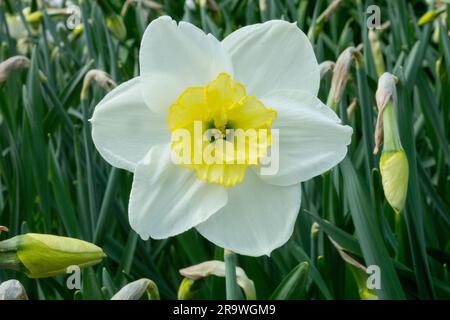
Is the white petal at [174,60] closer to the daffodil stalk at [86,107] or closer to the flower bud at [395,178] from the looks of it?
the flower bud at [395,178]

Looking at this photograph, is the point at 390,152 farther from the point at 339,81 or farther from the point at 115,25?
the point at 115,25

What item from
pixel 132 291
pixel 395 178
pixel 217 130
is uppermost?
pixel 217 130

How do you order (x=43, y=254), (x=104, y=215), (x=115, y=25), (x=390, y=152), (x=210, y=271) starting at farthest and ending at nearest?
(x=115, y=25) → (x=104, y=215) → (x=210, y=271) → (x=390, y=152) → (x=43, y=254)

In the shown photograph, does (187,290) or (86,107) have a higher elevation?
(86,107)

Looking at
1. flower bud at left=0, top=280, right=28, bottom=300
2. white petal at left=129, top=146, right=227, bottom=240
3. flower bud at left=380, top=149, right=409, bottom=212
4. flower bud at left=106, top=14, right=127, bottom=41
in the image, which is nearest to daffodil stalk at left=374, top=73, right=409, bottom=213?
flower bud at left=380, top=149, right=409, bottom=212

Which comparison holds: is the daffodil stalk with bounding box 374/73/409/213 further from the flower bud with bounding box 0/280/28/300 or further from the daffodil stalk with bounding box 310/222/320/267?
the flower bud with bounding box 0/280/28/300

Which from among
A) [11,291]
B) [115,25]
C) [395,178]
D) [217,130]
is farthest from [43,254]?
[115,25]
